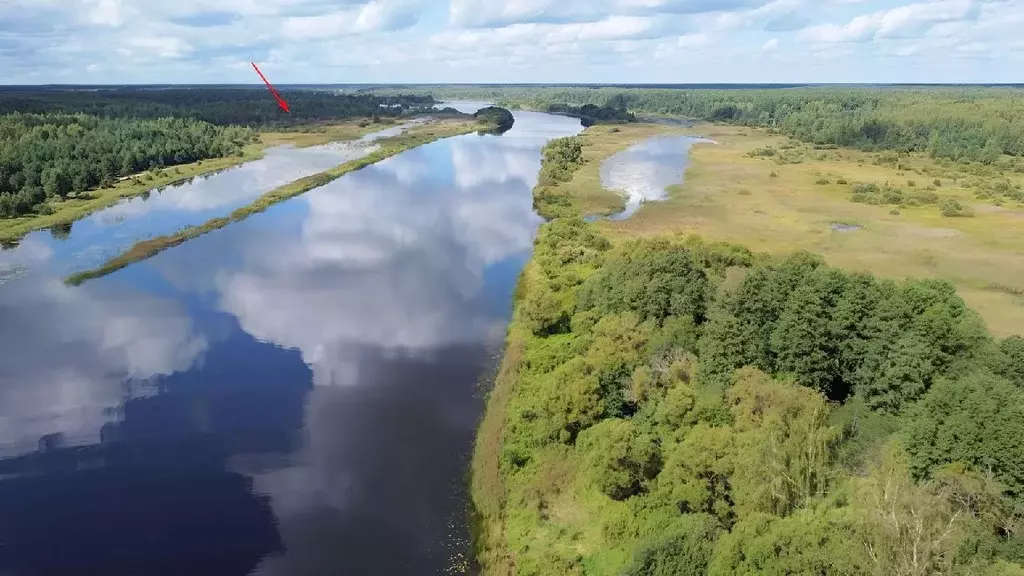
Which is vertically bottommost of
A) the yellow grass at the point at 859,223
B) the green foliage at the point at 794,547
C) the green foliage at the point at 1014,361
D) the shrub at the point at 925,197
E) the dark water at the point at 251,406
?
the dark water at the point at 251,406

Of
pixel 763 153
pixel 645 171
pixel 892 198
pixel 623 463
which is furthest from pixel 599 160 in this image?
pixel 623 463

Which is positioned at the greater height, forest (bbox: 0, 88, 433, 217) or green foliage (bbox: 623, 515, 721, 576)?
forest (bbox: 0, 88, 433, 217)

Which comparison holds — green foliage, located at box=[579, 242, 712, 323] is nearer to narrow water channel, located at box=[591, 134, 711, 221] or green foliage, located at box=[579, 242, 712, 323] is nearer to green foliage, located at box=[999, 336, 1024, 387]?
green foliage, located at box=[999, 336, 1024, 387]

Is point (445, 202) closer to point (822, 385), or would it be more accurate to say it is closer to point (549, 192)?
point (549, 192)

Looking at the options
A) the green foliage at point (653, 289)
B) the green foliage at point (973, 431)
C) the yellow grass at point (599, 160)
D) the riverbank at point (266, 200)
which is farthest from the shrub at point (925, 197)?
the riverbank at point (266, 200)

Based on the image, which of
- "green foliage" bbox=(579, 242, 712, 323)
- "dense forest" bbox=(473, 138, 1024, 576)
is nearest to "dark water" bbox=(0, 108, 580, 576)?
"dense forest" bbox=(473, 138, 1024, 576)

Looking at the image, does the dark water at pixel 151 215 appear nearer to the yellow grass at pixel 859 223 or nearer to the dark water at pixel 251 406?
the dark water at pixel 251 406
